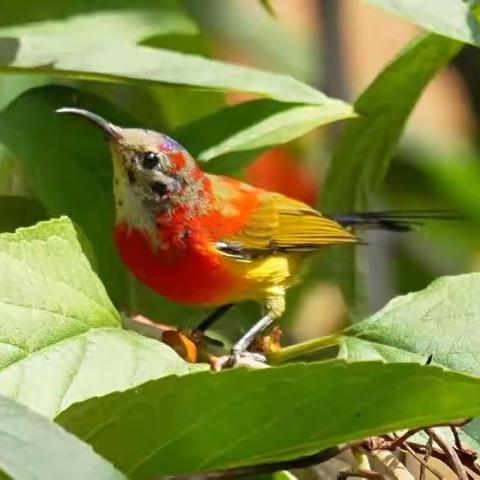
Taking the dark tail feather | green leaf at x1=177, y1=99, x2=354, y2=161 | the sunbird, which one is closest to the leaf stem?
the sunbird

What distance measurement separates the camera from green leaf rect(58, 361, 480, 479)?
3.77ft

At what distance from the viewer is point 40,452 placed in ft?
3.25

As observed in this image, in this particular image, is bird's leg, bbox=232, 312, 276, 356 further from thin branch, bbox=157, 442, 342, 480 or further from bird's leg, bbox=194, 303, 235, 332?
thin branch, bbox=157, 442, 342, 480

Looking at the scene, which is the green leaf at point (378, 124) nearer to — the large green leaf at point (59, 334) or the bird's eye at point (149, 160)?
the bird's eye at point (149, 160)

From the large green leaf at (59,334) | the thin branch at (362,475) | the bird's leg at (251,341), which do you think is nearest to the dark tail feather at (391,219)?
Answer: the bird's leg at (251,341)

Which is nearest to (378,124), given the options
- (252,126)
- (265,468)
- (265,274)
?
(252,126)

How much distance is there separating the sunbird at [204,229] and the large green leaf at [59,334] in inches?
15.6

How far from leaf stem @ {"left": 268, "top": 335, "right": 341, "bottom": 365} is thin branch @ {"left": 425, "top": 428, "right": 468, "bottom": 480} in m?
0.22

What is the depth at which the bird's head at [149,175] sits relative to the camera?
188 centimetres

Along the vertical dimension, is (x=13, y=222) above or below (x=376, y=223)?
above

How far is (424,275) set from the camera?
9.45ft

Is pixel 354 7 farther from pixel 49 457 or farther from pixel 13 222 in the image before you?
pixel 49 457

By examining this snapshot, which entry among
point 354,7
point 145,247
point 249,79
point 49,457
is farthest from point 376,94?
point 354,7

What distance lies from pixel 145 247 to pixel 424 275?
1064 mm
